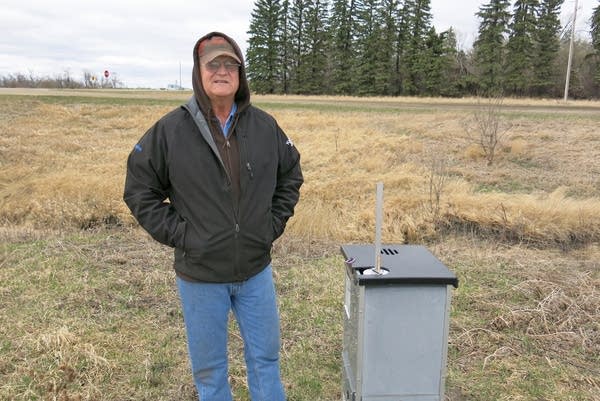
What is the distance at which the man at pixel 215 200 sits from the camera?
7.05 ft

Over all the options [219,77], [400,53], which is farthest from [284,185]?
[400,53]

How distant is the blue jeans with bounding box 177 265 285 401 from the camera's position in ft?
7.39

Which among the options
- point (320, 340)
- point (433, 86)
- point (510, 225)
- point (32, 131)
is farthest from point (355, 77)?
point (320, 340)

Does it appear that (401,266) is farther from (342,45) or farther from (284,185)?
(342,45)

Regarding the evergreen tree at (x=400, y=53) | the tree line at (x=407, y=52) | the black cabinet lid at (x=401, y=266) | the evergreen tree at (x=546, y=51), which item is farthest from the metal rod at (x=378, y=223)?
the evergreen tree at (x=400, y=53)

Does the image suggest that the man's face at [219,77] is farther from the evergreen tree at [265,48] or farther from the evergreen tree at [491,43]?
the evergreen tree at [265,48]

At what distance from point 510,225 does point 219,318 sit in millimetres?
5457

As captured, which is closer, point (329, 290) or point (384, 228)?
point (329, 290)

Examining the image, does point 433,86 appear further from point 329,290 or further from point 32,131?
point 329,290

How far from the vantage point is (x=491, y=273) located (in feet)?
15.8

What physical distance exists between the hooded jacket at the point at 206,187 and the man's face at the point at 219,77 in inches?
Answer: 1.5

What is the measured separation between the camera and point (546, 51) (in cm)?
3888

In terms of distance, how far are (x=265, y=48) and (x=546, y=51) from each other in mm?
24438

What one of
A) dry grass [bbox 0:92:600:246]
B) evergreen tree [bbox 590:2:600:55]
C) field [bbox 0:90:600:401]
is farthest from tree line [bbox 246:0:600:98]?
field [bbox 0:90:600:401]
